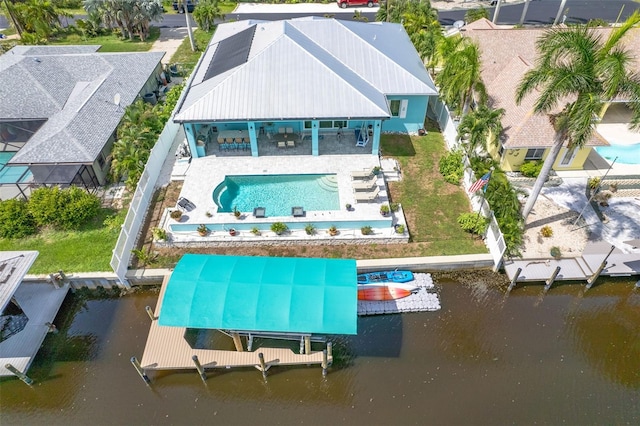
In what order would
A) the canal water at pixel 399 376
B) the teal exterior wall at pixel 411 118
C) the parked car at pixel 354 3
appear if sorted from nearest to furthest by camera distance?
the canal water at pixel 399 376 → the teal exterior wall at pixel 411 118 → the parked car at pixel 354 3

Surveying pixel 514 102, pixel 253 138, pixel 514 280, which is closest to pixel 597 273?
pixel 514 280

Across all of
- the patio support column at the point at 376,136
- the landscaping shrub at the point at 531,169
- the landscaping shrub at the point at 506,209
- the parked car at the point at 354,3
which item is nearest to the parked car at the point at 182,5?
the parked car at the point at 354,3

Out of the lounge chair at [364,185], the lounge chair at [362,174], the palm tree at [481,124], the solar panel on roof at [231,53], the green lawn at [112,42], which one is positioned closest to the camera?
the lounge chair at [364,185]

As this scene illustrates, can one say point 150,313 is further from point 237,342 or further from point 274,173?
point 274,173

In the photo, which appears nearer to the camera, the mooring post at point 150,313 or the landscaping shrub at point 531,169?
the mooring post at point 150,313

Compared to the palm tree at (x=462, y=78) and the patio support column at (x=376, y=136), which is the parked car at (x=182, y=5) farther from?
the patio support column at (x=376, y=136)

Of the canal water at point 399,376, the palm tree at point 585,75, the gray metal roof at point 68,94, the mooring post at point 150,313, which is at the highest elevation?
the palm tree at point 585,75

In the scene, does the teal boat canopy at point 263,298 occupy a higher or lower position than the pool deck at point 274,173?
higher
